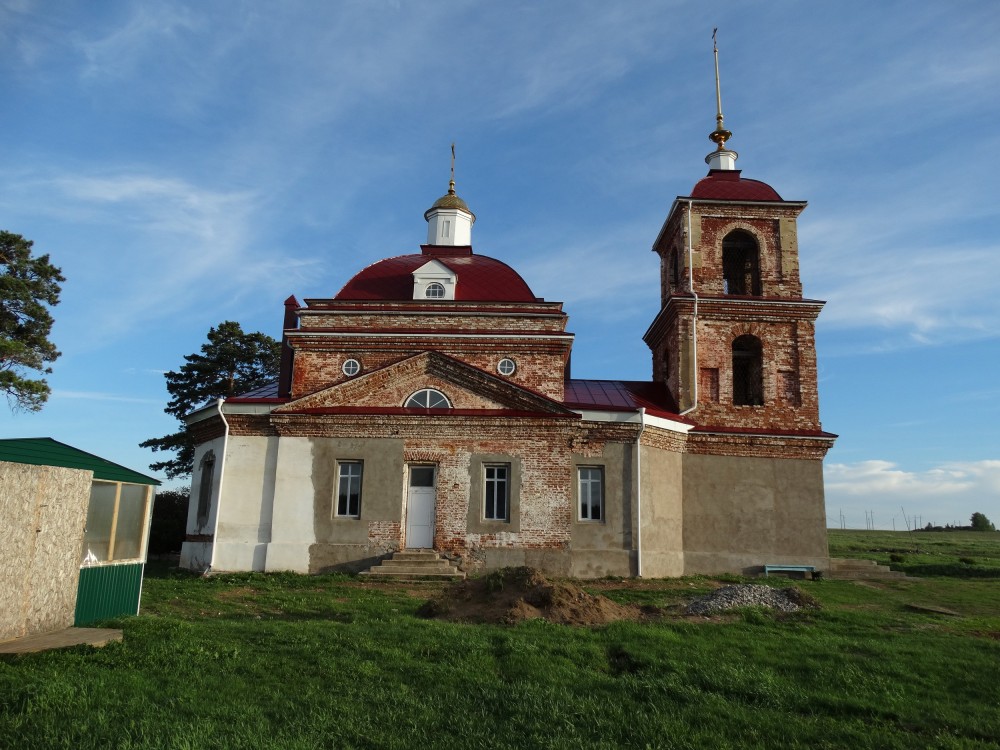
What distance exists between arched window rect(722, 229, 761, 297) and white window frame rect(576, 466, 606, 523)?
796cm

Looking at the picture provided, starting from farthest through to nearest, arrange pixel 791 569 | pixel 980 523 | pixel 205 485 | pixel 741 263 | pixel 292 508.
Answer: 1. pixel 980 523
2. pixel 741 263
3. pixel 205 485
4. pixel 791 569
5. pixel 292 508

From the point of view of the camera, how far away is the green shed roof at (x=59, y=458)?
28.3 ft

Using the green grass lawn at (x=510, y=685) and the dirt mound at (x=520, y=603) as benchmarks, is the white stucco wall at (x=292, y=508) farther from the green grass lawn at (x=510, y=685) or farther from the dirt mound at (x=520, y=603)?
the dirt mound at (x=520, y=603)

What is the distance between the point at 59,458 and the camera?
923cm

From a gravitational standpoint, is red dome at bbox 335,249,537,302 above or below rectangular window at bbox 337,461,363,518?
above

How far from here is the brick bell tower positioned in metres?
22.0

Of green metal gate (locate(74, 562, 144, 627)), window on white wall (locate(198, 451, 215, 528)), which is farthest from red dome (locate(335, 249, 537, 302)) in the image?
green metal gate (locate(74, 562, 144, 627))

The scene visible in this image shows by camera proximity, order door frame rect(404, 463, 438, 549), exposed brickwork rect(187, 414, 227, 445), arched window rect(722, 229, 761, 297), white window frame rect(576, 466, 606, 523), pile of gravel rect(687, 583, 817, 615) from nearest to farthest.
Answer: pile of gravel rect(687, 583, 817, 615), door frame rect(404, 463, 438, 549), white window frame rect(576, 466, 606, 523), exposed brickwork rect(187, 414, 227, 445), arched window rect(722, 229, 761, 297)

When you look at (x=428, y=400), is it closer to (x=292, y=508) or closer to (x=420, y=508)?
(x=420, y=508)

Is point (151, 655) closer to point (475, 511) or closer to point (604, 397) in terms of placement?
point (475, 511)

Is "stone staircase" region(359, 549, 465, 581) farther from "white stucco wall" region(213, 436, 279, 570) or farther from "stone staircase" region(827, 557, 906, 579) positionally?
"stone staircase" region(827, 557, 906, 579)

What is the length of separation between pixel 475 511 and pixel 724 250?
13.3m

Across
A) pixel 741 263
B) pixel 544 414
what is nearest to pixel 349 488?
pixel 544 414

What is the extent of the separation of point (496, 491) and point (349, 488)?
153 inches
